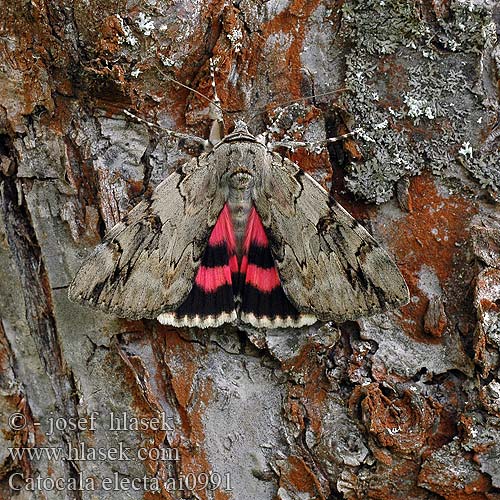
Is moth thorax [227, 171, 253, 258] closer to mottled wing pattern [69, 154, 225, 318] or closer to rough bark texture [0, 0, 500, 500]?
mottled wing pattern [69, 154, 225, 318]

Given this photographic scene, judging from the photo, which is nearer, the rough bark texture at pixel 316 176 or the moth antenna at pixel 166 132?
the rough bark texture at pixel 316 176

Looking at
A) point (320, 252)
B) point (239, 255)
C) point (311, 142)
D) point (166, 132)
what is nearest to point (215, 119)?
point (166, 132)

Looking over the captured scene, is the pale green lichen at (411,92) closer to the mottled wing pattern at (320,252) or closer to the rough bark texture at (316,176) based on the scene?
the rough bark texture at (316,176)

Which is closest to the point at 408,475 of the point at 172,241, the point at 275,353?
the point at 275,353

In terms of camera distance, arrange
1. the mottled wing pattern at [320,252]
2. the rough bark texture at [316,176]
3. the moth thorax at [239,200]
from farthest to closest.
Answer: the moth thorax at [239,200] < the mottled wing pattern at [320,252] < the rough bark texture at [316,176]

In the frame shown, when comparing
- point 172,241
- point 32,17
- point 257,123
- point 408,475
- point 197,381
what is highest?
point 32,17

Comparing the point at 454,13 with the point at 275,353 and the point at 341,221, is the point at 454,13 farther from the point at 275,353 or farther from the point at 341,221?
the point at 275,353

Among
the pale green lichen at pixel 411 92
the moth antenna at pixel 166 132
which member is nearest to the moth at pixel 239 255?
the moth antenna at pixel 166 132

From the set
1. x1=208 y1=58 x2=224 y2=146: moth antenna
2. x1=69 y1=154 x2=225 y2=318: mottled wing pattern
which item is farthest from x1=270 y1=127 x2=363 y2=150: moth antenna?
x1=69 y1=154 x2=225 y2=318: mottled wing pattern
